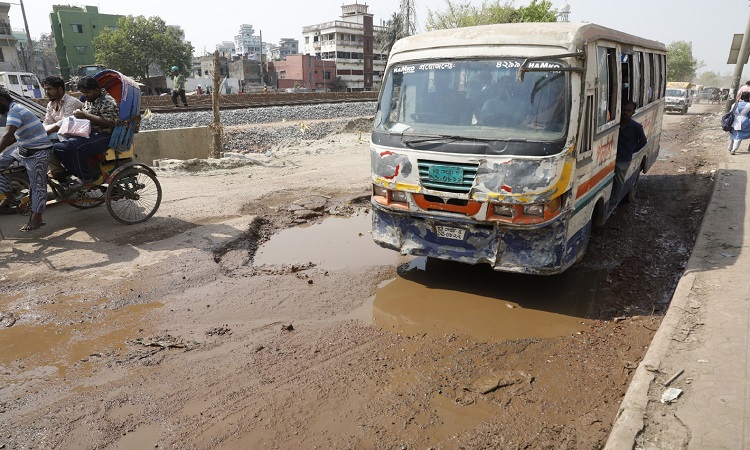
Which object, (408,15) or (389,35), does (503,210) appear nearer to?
(408,15)

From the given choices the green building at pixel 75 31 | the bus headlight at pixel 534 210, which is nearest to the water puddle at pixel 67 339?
the bus headlight at pixel 534 210

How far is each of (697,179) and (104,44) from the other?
175 ft

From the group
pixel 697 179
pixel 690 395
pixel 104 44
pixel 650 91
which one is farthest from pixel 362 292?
pixel 104 44

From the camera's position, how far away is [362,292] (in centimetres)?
513

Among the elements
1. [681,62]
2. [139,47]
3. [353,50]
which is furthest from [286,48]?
[681,62]

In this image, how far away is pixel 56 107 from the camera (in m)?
6.71

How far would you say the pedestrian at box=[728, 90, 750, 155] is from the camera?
38.6 ft

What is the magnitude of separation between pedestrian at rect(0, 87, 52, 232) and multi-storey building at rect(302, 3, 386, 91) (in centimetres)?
6839

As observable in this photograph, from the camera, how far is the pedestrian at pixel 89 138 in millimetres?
6410

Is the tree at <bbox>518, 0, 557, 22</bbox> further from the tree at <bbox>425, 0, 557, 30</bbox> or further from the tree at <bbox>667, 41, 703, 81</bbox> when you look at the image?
the tree at <bbox>667, 41, 703, 81</bbox>

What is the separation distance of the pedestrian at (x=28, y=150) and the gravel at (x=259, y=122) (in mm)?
10015

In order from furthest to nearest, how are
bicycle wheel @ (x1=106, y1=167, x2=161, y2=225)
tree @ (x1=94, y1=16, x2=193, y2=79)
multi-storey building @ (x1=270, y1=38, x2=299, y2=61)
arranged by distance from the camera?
multi-storey building @ (x1=270, y1=38, x2=299, y2=61)
tree @ (x1=94, y1=16, x2=193, y2=79)
bicycle wheel @ (x1=106, y1=167, x2=161, y2=225)

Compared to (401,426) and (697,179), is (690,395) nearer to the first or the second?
(401,426)

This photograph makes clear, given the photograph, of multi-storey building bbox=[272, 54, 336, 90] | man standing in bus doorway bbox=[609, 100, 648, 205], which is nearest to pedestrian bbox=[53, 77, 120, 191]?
man standing in bus doorway bbox=[609, 100, 648, 205]
